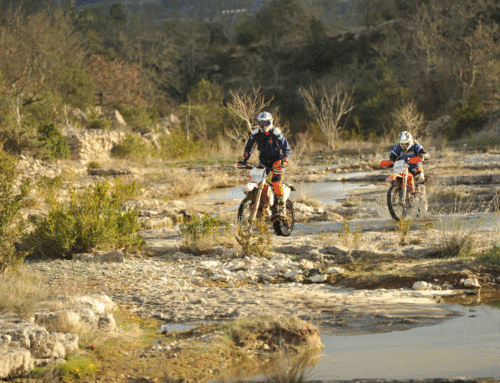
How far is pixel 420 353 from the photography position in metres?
5.03

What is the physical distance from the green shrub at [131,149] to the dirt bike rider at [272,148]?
18.9m

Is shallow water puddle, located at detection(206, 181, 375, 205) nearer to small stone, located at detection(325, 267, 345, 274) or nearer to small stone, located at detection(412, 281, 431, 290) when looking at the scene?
small stone, located at detection(325, 267, 345, 274)

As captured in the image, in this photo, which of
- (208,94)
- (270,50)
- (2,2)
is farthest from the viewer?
(270,50)

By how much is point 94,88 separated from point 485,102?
23005 millimetres

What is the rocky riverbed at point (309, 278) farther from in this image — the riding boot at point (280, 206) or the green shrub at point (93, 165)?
the green shrub at point (93, 165)

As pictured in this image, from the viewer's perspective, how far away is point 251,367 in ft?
16.0

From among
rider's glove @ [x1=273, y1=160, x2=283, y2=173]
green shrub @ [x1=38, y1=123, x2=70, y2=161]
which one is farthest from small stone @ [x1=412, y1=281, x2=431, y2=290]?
green shrub @ [x1=38, y1=123, x2=70, y2=161]

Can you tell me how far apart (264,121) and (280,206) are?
1560mm

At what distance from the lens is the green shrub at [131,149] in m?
28.5

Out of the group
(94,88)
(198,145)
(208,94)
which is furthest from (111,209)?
(208,94)

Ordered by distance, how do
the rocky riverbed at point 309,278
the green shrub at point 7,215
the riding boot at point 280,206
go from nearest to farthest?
the rocky riverbed at point 309,278, the green shrub at point 7,215, the riding boot at point 280,206

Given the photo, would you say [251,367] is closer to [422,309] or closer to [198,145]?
[422,309]

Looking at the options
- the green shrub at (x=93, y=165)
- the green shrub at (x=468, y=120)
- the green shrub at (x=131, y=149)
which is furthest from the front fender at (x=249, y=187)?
the green shrub at (x=468, y=120)

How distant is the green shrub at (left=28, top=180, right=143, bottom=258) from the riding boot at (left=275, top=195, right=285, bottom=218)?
238 centimetres
